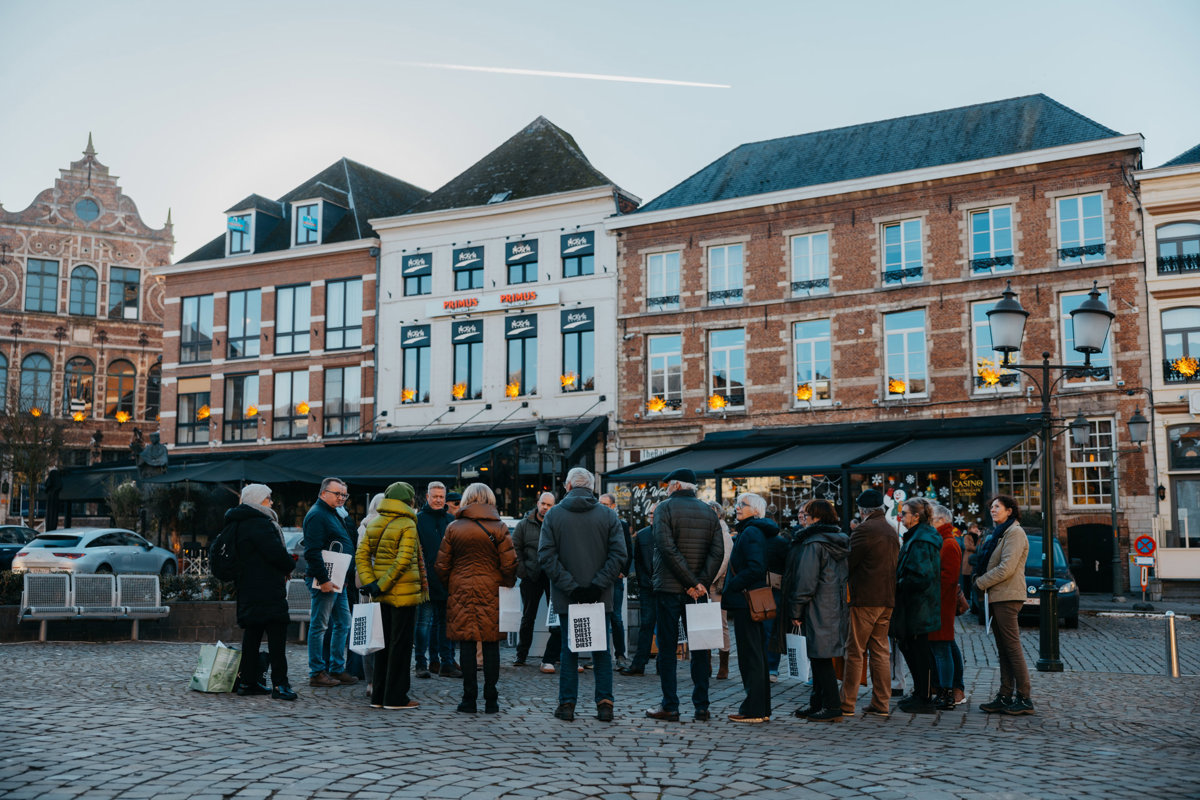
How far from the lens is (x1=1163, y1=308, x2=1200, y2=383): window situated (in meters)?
23.2

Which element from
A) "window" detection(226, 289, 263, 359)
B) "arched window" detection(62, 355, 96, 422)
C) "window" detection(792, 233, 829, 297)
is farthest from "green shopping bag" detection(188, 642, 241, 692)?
"arched window" detection(62, 355, 96, 422)

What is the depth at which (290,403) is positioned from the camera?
3328 centimetres

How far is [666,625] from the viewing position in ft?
26.5

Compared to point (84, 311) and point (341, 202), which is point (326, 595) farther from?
point (84, 311)

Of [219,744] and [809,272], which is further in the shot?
[809,272]

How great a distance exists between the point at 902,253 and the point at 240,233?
20.3m

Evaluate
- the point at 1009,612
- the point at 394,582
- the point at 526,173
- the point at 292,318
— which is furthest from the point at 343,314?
the point at 1009,612

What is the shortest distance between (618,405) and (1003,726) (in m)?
20.8

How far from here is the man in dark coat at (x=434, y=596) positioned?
10273mm

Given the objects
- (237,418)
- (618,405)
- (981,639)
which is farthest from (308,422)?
(981,639)

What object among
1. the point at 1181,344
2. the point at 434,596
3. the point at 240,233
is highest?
the point at 240,233

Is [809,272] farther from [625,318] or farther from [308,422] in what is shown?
[308,422]

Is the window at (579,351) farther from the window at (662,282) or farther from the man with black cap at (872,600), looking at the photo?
the man with black cap at (872,600)

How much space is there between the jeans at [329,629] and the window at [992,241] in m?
18.8
